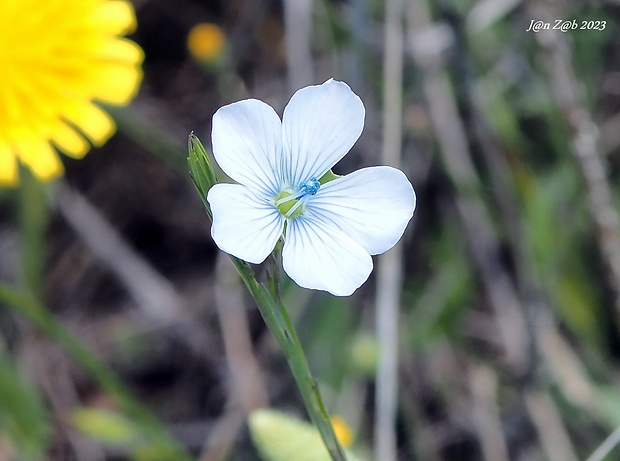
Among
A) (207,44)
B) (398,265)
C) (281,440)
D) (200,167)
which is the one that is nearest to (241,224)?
(200,167)

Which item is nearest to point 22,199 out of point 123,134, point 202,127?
point 123,134

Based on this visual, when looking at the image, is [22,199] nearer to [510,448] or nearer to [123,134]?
[123,134]

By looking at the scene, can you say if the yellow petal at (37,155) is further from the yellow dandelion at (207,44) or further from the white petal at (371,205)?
the white petal at (371,205)

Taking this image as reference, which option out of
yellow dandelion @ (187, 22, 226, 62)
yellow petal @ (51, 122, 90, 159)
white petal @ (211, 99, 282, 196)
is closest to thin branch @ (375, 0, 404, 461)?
yellow dandelion @ (187, 22, 226, 62)

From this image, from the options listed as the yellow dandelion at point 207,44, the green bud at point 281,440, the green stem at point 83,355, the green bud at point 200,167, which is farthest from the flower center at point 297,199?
the yellow dandelion at point 207,44

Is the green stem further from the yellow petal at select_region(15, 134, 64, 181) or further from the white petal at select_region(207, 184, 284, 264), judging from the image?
the white petal at select_region(207, 184, 284, 264)

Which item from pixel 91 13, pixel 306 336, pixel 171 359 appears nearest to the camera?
pixel 91 13
